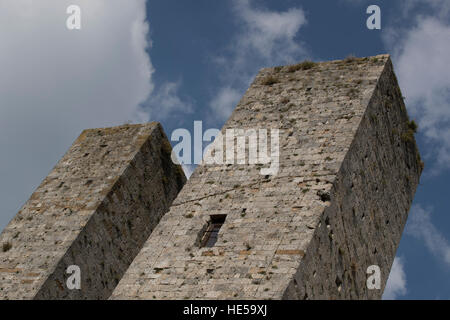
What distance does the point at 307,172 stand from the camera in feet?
44.8

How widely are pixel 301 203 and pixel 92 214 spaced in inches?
204

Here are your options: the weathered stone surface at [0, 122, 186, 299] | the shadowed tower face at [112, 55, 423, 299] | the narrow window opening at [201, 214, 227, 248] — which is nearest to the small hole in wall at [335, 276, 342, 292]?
the shadowed tower face at [112, 55, 423, 299]

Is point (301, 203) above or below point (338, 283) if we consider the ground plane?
above

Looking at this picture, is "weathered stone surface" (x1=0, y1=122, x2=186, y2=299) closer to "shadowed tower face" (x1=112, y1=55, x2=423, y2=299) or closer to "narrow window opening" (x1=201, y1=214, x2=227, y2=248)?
"shadowed tower face" (x1=112, y1=55, x2=423, y2=299)

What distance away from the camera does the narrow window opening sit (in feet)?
43.4

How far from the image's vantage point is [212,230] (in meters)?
13.5

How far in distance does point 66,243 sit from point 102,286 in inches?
51.7

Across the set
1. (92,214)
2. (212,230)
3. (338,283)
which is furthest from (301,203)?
(92,214)

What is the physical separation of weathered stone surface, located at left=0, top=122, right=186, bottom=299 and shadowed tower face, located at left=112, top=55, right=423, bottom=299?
2612mm

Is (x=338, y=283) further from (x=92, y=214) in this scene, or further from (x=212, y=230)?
(x=92, y=214)

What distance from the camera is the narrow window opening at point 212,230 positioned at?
13.2 metres

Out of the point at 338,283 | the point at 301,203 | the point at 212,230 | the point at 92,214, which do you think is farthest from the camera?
the point at 92,214

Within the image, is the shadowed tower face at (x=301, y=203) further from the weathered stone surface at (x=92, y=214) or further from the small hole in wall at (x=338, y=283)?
the weathered stone surface at (x=92, y=214)

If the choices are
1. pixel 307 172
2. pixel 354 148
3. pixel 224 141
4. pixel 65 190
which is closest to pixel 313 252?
pixel 307 172
